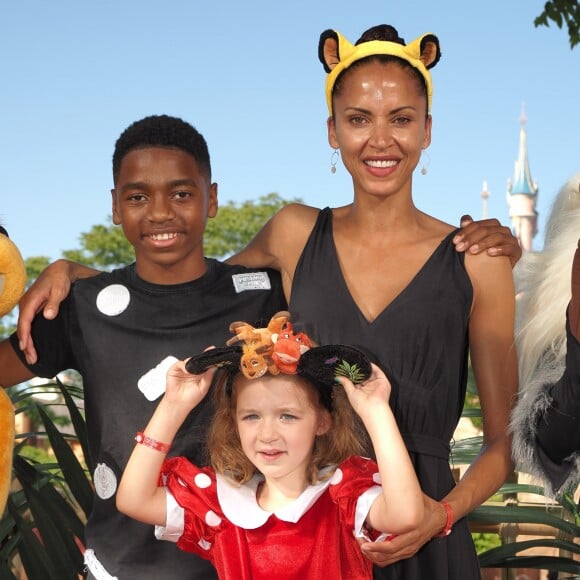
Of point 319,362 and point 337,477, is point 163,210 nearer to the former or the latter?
point 319,362

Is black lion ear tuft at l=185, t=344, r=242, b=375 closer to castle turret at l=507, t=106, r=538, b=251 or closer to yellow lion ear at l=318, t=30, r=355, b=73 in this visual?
yellow lion ear at l=318, t=30, r=355, b=73

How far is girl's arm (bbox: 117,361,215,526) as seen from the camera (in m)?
2.07

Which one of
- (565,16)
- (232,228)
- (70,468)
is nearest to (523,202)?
(232,228)

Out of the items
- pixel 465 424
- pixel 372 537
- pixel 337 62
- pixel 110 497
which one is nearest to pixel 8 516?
pixel 110 497

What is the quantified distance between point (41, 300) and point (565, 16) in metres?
4.72

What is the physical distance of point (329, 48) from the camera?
7.77 ft

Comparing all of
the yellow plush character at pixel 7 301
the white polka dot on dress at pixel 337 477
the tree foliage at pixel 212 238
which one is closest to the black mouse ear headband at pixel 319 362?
the white polka dot on dress at pixel 337 477

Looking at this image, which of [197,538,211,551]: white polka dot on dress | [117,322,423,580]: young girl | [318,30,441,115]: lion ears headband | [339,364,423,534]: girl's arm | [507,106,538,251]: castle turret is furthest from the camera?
[507,106,538,251]: castle turret

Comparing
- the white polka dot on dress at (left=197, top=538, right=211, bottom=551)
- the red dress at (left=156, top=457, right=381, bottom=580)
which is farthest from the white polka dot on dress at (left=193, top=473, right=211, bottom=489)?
the white polka dot on dress at (left=197, top=538, right=211, bottom=551)

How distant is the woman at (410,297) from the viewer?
224 centimetres

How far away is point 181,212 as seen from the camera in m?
2.38

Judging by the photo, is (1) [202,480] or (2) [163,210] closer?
(1) [202,480]

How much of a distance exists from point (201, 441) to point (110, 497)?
25 centimetres

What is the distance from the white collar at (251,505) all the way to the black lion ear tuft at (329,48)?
0.90m
